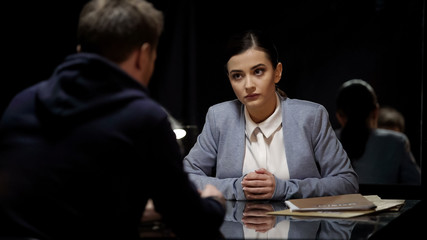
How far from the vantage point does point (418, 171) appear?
396cm

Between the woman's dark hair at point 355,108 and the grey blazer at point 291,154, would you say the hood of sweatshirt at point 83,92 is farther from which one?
the woman's dark hair at point 355,108

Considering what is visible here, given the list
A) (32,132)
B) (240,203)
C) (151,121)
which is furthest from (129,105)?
(240,203)

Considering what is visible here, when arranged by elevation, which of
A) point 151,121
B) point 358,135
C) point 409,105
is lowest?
point 358,135

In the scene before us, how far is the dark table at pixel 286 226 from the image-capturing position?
1570 mm

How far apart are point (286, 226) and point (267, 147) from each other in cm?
90

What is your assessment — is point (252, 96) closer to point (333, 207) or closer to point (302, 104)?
point (302, 104)

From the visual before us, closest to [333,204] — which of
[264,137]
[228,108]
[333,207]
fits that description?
[333,207]

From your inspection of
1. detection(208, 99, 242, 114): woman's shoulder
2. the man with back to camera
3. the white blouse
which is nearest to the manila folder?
the white blouse

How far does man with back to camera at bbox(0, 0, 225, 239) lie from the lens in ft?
4.20

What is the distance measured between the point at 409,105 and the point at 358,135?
1.39 feet

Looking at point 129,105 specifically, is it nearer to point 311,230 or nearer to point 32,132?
point 32,132

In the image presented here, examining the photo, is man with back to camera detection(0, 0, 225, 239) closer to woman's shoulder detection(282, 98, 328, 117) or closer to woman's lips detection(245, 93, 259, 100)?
woman's lips detection(245, 93, 259, 100)

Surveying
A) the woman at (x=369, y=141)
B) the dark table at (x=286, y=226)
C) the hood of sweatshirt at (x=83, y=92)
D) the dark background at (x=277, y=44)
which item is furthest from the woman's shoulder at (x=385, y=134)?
the hood of sweatshirt at (x=83, y=92)

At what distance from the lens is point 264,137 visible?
2598 millimetres
